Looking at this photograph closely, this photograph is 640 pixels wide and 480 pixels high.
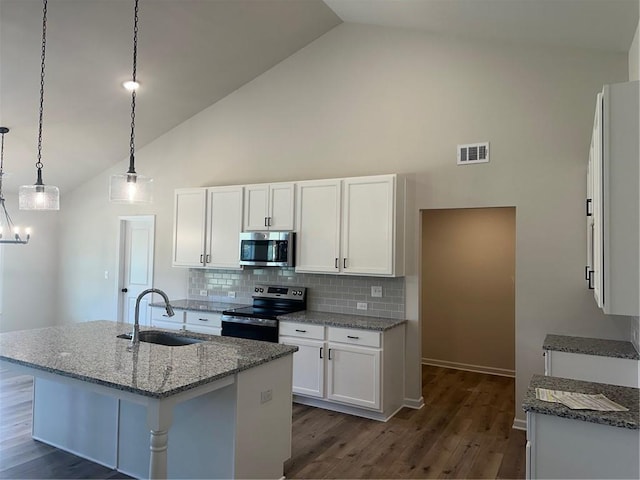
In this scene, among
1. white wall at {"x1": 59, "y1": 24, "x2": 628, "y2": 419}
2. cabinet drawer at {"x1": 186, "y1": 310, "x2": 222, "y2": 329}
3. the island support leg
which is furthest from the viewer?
cabinet drawer at {"x1": 186, "y1": 310, "x2": 222, "y2": 329}

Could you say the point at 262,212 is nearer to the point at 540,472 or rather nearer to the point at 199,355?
the point at 199,355

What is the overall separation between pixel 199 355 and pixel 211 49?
11.0ft

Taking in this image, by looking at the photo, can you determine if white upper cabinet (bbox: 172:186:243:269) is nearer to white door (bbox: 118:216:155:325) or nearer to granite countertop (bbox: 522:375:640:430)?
white door (bbox: 118:216:155:325)

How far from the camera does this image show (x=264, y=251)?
4.95 m

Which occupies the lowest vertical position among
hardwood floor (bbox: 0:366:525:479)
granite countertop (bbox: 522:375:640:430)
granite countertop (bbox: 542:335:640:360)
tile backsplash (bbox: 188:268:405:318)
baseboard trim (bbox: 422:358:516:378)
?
hardwood floor (bbox: 0:366:525:479)

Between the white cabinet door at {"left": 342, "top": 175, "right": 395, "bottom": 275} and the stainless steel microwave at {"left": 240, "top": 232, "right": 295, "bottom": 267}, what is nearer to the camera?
the white cabinet door at {"left": 342, "top": 175, "right": 395, "bottom": 275}

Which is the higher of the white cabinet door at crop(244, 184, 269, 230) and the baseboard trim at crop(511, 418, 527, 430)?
the white cabinet door at crop(244, 184, 269, 230)

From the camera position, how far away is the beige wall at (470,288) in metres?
5.63

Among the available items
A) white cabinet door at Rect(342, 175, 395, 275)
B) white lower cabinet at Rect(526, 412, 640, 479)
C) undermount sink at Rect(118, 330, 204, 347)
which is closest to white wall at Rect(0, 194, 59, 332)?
undermount sink at Rect(118, 330, 204, 347)

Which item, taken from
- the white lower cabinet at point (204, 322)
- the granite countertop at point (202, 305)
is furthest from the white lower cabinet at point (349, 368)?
the granite countertop at point (202, 305)

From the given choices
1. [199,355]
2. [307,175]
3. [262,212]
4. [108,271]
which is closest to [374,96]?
[307,175]

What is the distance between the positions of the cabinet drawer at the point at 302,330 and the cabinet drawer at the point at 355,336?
126 millimetres

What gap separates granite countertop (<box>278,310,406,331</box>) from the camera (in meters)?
4.14

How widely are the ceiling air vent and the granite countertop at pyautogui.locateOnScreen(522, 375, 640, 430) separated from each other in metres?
2.33
